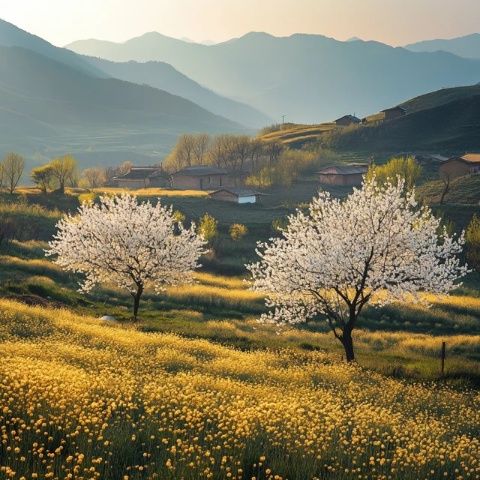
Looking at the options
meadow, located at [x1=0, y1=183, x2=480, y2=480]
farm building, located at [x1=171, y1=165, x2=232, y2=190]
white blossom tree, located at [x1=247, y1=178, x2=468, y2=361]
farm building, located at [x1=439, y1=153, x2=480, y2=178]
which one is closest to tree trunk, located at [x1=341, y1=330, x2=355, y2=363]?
white blossom tree, located at [x1=247, y1=178, x2=468, y2=361]

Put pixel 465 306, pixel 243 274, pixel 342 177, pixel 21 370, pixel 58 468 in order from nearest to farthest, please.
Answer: pixel 58 468
pixel 21 370
pixel 465 306
pixel 243 274
pixel 342 177

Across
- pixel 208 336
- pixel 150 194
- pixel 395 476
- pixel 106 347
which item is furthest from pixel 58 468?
pixel 150 194

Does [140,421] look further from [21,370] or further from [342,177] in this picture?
[342,177]

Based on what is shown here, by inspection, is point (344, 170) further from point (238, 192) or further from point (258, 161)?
point (238, 192)

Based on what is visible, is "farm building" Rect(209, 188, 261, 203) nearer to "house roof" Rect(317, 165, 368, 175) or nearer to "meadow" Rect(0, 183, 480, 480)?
"house roof" Rect(317, 165, 368, 175)

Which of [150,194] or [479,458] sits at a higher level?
[150,194]

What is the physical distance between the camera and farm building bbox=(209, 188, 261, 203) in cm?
14088

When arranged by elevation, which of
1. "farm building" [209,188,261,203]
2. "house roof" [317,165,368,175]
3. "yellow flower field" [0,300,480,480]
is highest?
"house roof" [317,165,368,175]

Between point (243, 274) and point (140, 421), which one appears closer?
point (140, 421)

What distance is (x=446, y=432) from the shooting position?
59.4 ft

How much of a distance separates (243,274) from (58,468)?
237 feet

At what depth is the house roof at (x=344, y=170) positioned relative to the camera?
165 metres

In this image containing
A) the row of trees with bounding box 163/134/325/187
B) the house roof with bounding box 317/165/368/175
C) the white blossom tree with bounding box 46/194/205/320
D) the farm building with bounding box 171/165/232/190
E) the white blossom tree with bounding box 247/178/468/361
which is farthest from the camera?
the farm building with bounding box 171/165/232/190

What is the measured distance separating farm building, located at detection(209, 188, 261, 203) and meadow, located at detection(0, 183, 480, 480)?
84095 millimetres
